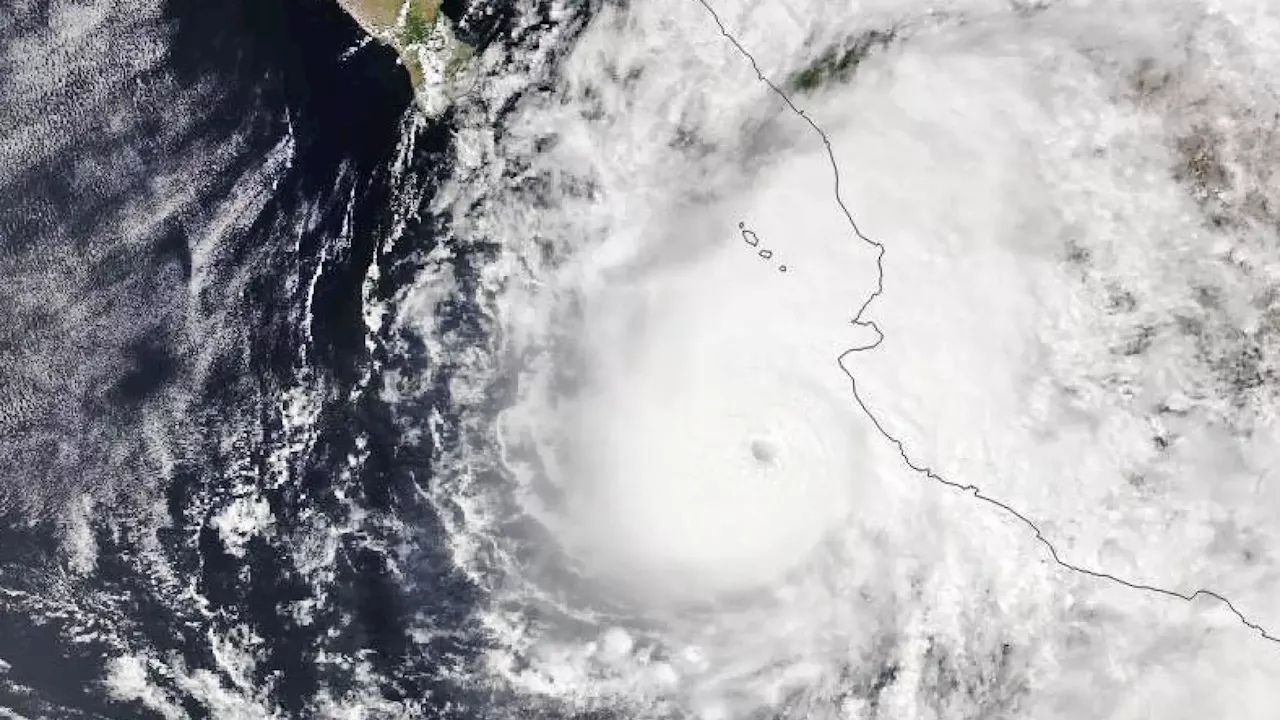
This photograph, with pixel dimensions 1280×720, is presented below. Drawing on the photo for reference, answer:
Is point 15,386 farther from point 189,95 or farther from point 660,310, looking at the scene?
point 660,310

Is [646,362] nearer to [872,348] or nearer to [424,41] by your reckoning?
[872,348]

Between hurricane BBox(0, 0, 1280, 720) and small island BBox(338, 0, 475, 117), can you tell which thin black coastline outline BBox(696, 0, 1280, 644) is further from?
small island BBox(338, 0, 475, 117)

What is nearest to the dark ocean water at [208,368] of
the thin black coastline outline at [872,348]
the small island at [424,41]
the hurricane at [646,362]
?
the hurricane at [646,362]

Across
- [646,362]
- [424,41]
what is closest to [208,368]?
[424,41]

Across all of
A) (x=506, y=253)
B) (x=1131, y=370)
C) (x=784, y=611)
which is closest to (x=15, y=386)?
(x=506, y=253)

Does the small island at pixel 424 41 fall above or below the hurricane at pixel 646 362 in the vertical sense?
above

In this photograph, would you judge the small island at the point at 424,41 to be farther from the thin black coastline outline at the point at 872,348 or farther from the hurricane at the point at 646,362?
the thin black coastline outline at the point at 872,348
